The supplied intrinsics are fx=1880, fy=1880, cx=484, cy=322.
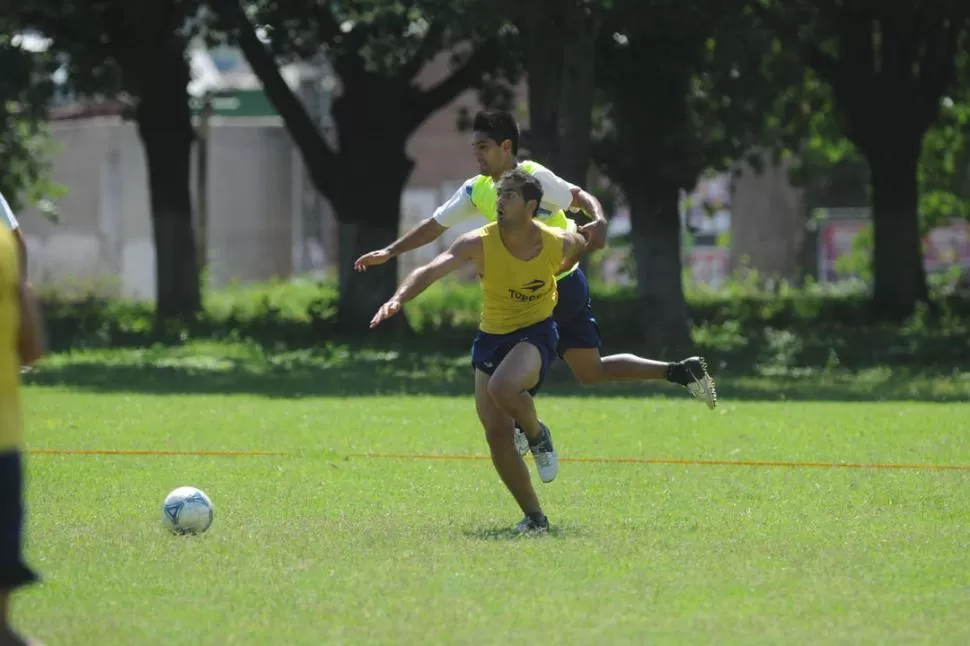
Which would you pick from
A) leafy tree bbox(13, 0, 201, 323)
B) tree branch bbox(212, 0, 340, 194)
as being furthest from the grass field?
tree branch bbox(212, 0, 340, 194)

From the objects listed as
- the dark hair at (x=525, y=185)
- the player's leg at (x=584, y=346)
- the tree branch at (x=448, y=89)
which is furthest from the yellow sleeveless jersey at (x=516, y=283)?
the tree branch at (x=448, y=89)

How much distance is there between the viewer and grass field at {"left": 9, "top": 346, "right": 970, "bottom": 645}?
23.8 feet

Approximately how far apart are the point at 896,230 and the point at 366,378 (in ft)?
42.0

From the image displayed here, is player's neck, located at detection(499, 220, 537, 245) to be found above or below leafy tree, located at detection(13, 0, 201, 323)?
below

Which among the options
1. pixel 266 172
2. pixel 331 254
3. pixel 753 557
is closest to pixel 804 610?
pixel 753 557

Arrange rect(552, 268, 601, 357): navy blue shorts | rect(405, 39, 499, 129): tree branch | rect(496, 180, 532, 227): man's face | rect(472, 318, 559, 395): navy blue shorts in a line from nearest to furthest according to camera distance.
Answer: rect(496, 180, 532, 227): man's face < rect(472, 318, 559, 395): navy blue shorts < rect(552, 268, 601, 357): navy blue shorts < rect(405, 39, 499, 129): tree branch

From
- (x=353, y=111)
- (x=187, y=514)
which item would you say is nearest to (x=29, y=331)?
(x=187, y=514)

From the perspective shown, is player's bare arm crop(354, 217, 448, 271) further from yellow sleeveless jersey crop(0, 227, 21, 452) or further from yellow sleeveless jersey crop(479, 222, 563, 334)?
yellow sleeveless jersey crop(0, 227, 21, 452)

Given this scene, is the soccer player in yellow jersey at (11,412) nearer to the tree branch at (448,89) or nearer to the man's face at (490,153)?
the man's face at (490,153)

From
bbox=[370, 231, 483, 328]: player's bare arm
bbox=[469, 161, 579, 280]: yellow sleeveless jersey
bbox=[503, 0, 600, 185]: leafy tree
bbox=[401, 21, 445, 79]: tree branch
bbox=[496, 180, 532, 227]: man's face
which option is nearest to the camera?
bbox=[370, 231, 483, 328]: player's bare arm

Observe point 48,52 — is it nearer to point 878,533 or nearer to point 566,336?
point 566,336

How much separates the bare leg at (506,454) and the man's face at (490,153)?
125 cm

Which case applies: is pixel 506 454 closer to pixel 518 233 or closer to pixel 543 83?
pixel 518 233

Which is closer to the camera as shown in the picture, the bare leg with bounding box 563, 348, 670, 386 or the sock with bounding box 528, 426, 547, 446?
the sock with bounding box 528, 426, 547, 446
